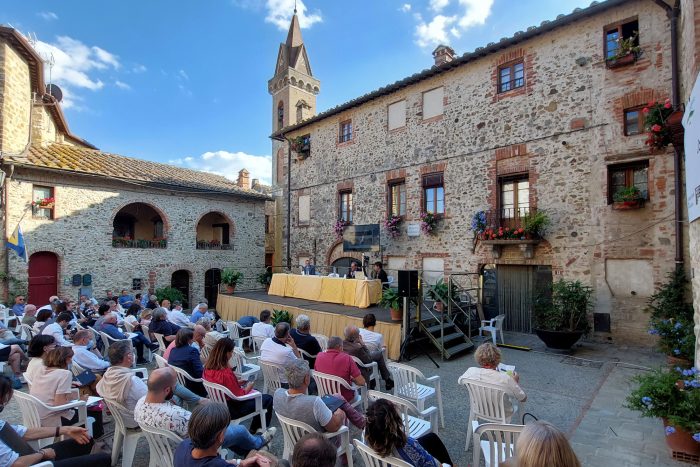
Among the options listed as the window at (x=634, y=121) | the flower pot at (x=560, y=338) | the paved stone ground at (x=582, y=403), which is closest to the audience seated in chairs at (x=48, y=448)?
the paved stone ground at (x=582, y=403)

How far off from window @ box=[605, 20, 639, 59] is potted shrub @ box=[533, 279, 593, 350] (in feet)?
18.0

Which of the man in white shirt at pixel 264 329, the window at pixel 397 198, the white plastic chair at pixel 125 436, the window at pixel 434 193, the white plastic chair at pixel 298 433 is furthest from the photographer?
the window at pixel 397 198

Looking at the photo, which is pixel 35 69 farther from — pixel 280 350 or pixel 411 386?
pixel 411 386

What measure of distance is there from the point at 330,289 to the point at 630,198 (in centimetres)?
747

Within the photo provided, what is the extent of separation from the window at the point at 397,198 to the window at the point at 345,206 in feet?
6.58

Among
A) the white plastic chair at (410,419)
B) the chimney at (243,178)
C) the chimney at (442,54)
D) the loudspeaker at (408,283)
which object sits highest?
the chimney at (442,54)

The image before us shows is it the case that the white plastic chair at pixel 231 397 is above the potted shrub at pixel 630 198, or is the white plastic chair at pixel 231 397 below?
below

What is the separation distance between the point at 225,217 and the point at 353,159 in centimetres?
695

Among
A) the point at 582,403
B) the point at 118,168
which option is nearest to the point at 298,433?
the point at 582,403

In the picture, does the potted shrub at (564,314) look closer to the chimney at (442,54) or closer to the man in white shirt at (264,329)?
the man in white shirt at (264,329)

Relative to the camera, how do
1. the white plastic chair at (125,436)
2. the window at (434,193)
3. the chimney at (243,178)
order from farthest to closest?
the chimney at (243,178) → the window at (434,193) → the white plastic chair at (125,436)

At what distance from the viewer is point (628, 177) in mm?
8344

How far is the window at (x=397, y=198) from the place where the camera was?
12.6 meters

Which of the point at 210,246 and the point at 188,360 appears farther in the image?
the point at 210,246
